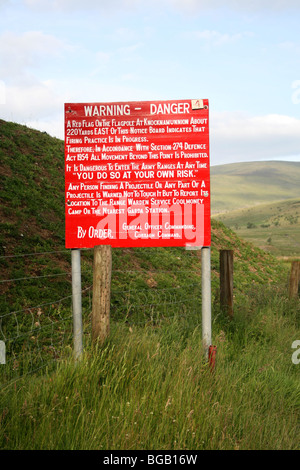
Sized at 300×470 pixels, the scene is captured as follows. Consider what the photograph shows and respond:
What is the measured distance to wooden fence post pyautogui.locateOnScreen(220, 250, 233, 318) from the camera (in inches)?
278

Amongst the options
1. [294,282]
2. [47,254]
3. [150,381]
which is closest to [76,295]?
[150,381]

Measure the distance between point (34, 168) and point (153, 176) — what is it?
10.0 meters

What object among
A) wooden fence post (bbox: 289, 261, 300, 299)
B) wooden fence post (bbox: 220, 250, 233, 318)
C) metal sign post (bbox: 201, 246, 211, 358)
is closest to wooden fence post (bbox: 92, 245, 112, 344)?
metal sign post (bbox: 201, 246, 211, 358)

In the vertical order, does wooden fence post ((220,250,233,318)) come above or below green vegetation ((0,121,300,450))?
above

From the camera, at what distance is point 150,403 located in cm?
383

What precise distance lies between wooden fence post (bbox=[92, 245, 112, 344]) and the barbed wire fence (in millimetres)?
468

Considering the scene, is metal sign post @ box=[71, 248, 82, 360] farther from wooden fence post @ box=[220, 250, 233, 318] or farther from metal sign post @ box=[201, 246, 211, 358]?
wooden fence post @ box=[220, 250, 233, 318]

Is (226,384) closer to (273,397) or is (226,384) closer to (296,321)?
(273,397)

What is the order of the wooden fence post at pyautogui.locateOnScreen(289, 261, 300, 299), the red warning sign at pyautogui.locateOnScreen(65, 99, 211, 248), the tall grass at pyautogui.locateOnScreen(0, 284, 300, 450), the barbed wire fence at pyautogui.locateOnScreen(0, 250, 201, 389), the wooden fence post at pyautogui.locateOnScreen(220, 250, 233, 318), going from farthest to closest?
the wooden fence post at pyautogui.locateOnScreen(289, 261, 300, 299)
the wooden fence post at pyautogui.locateOnScreen(220, 250, 233, 318)
the barbed wire fence at pyautogui.locateOnScreen(0, 250, 201, 389)
the red warning sign at pyautogui.locateOnScreen(65, 99, 211, 248)
the tall grass at pyautogui.locateOnScreen(0, 284, 300, 450)

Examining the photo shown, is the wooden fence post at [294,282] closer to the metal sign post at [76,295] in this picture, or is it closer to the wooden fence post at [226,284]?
the wooden fence post at [226,284]

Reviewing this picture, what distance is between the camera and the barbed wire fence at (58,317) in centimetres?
590

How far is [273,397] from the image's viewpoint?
188 inches

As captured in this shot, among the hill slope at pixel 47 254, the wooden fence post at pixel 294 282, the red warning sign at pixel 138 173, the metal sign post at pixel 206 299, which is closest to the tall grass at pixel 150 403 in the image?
the metal sign post at pixel 206 299

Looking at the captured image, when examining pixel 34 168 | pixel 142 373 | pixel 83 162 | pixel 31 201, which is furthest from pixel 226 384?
pixel 34 168
